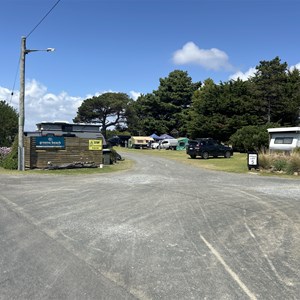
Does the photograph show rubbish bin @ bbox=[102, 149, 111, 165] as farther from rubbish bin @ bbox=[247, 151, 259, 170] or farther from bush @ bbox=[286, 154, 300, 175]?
bush @ bbox=[286, 154, 300, 175]

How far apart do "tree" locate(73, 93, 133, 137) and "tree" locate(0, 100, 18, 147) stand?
57375 mm

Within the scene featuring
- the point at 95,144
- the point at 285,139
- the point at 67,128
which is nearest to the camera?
the point at 95,144

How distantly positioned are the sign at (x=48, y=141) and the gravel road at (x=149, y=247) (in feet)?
43.5

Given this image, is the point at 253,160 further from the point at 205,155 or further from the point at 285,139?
the point at 205,155

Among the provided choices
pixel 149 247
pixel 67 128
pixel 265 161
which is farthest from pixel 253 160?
pixel 67 128

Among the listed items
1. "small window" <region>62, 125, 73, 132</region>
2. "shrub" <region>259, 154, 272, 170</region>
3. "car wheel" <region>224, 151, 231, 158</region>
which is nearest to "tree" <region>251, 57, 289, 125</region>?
"car wheel" <region>224, 151, 231, 158</region>

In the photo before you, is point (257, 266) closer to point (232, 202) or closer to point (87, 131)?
point (232, 202)

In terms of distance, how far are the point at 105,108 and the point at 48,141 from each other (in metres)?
75.4

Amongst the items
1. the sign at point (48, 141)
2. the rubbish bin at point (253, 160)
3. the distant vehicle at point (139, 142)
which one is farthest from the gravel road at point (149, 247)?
the distant vehicle at point (139, 142)

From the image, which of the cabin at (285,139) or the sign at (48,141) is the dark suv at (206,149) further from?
the sign at (48,141)

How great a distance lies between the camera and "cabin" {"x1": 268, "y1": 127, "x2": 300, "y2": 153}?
31.2 metres

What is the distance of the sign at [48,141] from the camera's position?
1045 inches

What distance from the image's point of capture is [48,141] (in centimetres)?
2670

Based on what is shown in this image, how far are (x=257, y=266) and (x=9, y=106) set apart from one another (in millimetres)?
42034
